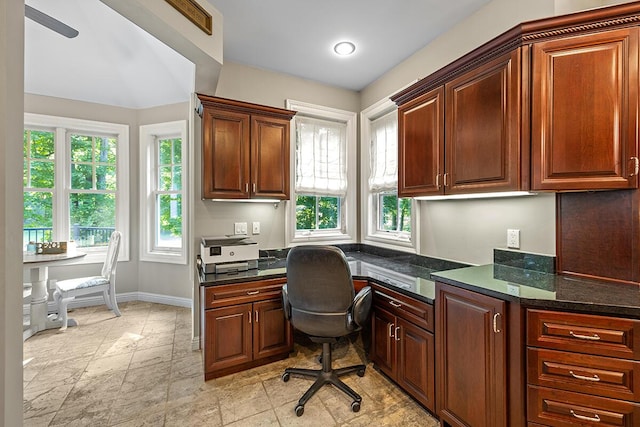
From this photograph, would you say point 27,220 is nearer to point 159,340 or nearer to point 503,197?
point 159,340

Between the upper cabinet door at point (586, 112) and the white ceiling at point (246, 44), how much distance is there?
0.97 m

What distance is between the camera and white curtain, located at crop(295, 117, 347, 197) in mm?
3299

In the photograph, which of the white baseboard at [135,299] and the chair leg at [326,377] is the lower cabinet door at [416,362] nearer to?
the chair leg at [326,377]

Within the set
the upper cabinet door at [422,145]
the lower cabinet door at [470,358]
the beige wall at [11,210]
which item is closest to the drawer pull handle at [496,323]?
the lower cabinet door at [470,358]

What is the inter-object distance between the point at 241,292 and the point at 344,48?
2407mm

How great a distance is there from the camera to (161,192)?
13.8 ft

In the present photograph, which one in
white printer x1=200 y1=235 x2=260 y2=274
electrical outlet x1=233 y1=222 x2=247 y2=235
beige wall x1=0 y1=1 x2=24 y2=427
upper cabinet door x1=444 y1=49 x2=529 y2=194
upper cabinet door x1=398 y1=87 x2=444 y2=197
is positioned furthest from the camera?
electrical outlet x1=233 y1=222 x2=247 y2=235

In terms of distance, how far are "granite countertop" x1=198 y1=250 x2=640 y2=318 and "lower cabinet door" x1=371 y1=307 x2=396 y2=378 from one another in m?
0.27

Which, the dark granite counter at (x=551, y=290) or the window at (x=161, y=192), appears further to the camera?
the window at (x=161, y=192)

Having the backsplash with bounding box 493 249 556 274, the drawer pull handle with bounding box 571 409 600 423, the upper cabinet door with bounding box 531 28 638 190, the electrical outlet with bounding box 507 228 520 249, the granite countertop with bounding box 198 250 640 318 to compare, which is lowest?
the drawer pull handle with bounding box 571 409 600 423

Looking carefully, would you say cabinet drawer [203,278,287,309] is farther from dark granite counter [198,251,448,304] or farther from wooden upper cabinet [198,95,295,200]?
wooden upper cabinet [198,95,295,200]

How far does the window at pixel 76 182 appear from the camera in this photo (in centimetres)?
382

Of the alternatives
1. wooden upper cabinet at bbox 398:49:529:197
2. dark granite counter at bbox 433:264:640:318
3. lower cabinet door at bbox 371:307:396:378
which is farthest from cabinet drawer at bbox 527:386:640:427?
wooden upper cabinet at bbox 398:49:529:197

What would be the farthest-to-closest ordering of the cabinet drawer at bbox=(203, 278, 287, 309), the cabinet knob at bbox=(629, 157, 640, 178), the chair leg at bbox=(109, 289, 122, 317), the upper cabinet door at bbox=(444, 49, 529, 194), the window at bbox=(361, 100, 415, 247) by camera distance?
Answer: the chair leg at bbox=(109, 289, 122, 317) < the window at bbox=(361, 100, 415, 247) < the cabinet drawer at bbox=(203, 278, 287, 309) < the upper cabinet door at bbox=(444, 49, 529, 194) < the cabinet knob at bbox=(629, 157, 640, 178)
